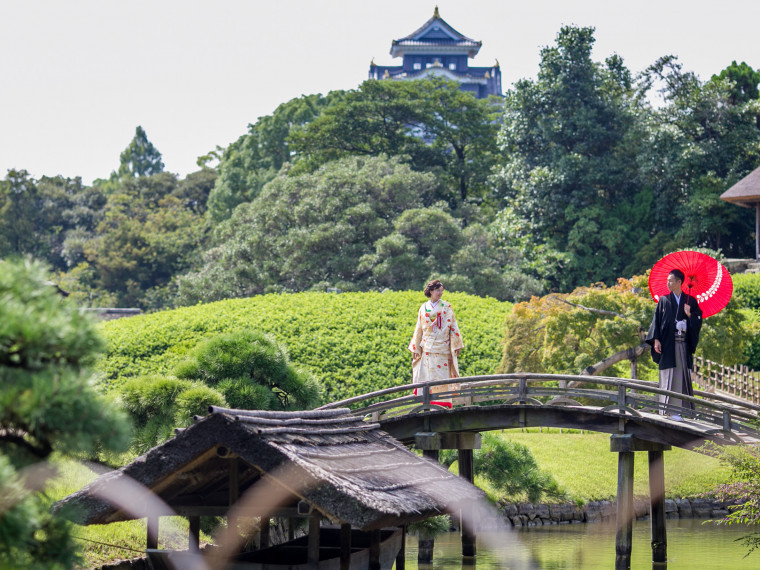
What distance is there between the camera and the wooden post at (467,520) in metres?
15.5

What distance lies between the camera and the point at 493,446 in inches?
705

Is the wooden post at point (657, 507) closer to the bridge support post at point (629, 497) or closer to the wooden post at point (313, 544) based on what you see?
the bridge support post at point (629, 497)

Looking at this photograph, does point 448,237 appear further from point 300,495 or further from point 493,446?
point 300,495

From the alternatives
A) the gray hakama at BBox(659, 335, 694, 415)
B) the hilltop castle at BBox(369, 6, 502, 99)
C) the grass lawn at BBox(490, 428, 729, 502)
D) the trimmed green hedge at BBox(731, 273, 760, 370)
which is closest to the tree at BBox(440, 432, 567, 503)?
the grass lawn at BBox(490, 428, 729, 502)

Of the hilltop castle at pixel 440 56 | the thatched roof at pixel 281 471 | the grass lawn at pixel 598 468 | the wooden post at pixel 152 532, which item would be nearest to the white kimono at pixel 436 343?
the thatched roof at pixel 281 471

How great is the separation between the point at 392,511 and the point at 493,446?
9.33 meters

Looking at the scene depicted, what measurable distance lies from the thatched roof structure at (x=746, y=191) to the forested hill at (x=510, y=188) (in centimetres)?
177

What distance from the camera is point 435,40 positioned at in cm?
7088

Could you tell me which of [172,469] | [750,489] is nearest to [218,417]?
[172,469]

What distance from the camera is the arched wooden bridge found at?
12531mm

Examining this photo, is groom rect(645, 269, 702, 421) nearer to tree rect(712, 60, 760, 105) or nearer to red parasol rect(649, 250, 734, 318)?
red parasol rect(649, 250, 734, 318)

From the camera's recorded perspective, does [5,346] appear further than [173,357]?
No

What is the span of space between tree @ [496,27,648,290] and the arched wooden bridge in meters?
18.9

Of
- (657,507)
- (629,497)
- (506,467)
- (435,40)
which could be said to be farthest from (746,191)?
(435,40)
